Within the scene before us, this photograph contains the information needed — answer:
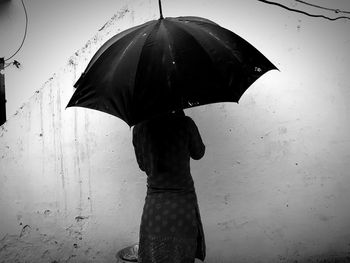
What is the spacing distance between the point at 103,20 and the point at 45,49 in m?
0.61

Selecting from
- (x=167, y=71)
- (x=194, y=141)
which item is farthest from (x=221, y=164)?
(x=167, y=71)

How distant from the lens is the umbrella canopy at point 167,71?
5.93 ft

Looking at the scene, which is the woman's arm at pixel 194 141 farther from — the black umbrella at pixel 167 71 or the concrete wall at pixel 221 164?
the concrete wall at pixel 221 164

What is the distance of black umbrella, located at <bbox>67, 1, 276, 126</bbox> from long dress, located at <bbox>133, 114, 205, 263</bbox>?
1.16ft

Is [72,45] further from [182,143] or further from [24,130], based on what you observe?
[182,143]

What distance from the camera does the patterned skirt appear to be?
84.8 inches

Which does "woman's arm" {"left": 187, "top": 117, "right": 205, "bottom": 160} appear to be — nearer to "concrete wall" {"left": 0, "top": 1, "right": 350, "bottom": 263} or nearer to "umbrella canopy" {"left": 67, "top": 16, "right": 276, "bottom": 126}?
"umbrella canopy" {"left": 67, "top": 16, "right": 276, "bottom": 126}

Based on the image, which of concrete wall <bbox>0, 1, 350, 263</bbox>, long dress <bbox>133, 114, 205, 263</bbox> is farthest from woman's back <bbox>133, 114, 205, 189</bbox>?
concrete wall <bbox>0, 1, 350, 263</bbox>

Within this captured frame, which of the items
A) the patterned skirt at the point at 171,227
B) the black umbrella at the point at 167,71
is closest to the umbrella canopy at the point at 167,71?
the black umbrella at the point at 167,71

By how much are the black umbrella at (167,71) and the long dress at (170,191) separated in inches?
13.9

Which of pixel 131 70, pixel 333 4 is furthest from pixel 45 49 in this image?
pixel 333 4

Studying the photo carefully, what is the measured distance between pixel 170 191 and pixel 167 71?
78 centimetres

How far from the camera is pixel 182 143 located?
2160 mm

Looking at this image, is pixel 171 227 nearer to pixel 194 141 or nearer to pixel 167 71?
pixel 194 141
